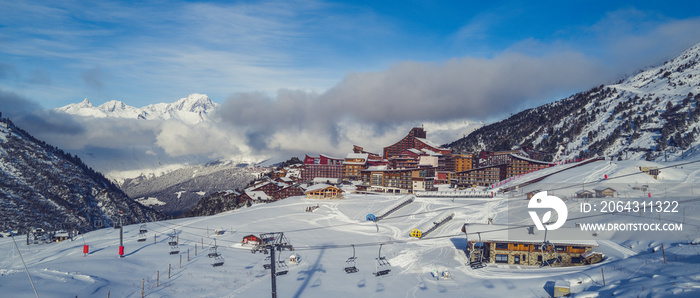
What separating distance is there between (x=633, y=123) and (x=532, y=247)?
5343 inches

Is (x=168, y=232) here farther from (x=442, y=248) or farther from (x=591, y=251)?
(x=591, y=251)

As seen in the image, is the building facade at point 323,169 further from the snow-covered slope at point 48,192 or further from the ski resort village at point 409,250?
the snow-covered slope at point 48,192

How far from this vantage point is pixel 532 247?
3800cm

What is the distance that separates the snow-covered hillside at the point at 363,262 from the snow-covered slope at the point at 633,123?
63.3 meters

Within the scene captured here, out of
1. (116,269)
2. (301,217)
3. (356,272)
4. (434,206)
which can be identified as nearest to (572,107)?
(434,206)

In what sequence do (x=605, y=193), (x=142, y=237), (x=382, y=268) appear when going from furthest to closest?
(x=605, y=193), (x=142, y=237), (x=382, y=268)

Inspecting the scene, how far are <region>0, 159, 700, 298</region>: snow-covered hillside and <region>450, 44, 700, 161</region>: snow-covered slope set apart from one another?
208ft

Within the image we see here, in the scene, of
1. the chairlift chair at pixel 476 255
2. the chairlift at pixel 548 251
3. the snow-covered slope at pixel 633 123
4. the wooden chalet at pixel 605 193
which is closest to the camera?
the chairlift at pixel 548 251

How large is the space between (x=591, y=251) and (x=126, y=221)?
157 m

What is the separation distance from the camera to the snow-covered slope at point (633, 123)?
380ft

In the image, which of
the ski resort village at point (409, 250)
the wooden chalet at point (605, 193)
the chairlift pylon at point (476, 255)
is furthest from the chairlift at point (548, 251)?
the wooden chalet at point (605, 193)

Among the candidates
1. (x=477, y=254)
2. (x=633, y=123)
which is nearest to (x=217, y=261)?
(x=477, y=254)

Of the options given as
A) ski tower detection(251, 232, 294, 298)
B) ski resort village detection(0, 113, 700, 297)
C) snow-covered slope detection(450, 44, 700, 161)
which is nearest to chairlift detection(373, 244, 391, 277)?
ski resort village detection(0, 113, 700, 297)

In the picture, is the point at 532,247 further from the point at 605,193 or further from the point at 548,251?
the point at 605,193
